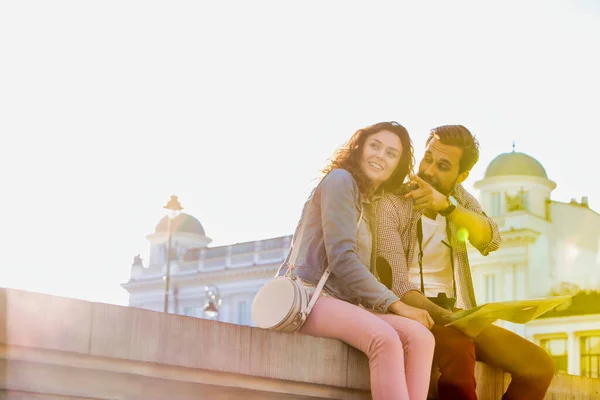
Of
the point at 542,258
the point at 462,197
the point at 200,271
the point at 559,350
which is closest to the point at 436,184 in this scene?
the point at 462,197

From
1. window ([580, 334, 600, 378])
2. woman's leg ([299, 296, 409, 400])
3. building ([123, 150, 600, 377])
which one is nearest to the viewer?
woman's leg ([299, 296, 409, 400])

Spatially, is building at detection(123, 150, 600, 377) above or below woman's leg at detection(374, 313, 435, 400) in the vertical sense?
above

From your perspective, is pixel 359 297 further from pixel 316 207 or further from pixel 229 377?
pixel 229 377

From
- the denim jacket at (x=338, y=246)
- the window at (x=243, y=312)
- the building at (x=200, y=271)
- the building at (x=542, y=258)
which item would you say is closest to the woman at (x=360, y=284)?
the denim jacket at (x=338, y=246)

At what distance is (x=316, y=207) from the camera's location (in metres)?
4.92

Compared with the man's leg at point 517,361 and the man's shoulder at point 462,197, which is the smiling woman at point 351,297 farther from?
the man's shoulder at point 462,197

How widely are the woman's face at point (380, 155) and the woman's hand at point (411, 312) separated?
0.62 m

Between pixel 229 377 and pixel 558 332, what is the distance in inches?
1814

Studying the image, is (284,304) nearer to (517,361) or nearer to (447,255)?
(447,255)

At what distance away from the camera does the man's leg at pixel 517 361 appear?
5.38 metres

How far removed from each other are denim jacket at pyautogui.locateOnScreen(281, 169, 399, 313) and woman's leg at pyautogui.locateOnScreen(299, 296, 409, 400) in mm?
110

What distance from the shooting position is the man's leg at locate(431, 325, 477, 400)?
16.0ft

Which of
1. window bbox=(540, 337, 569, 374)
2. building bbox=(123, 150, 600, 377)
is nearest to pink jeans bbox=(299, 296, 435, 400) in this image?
building bbox=(123, 150, 600, 377)

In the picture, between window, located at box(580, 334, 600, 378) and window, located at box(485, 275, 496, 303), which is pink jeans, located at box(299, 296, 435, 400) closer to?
window, located at box(580, 334, 600, 378)
